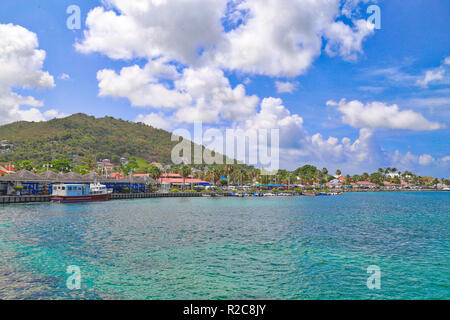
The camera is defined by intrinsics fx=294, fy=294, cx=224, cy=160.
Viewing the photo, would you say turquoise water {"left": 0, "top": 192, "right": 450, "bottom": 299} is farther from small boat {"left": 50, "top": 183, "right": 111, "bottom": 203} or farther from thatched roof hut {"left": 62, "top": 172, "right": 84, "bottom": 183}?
thatched roof hut {"left": 62, "top": 172, "right": 84, "bottom": 183}

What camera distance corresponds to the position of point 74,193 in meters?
76.6

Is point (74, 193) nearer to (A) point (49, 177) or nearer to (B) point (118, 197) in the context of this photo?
(A) point (49, 177)

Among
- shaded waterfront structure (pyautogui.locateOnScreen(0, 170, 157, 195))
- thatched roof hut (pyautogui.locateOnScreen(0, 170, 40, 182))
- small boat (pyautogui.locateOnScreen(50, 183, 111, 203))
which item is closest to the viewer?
small boat (pyautogui.locateOnScreen(50, 183, 111, 203))

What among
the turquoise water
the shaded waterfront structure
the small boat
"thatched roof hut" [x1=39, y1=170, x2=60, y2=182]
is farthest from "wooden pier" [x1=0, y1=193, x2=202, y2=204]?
the turquoise water

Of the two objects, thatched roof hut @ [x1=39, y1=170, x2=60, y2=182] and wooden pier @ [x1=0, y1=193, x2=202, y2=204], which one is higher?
thatched roof hut @ [x1=39, y1=170, x2=60, y2=182]

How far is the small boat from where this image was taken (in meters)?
74.8

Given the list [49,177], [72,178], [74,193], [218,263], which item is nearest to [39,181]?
[49,177]

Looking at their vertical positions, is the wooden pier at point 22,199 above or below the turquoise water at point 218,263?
above

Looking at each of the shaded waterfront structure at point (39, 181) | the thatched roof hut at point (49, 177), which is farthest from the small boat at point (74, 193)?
the thatched roof hut at point (49, 177)

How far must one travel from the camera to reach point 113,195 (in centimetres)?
10012

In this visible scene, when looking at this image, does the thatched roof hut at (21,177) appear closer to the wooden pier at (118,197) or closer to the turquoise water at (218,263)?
the wooden pier at (118,197)

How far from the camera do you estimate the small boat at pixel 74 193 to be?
7475 centimetres
